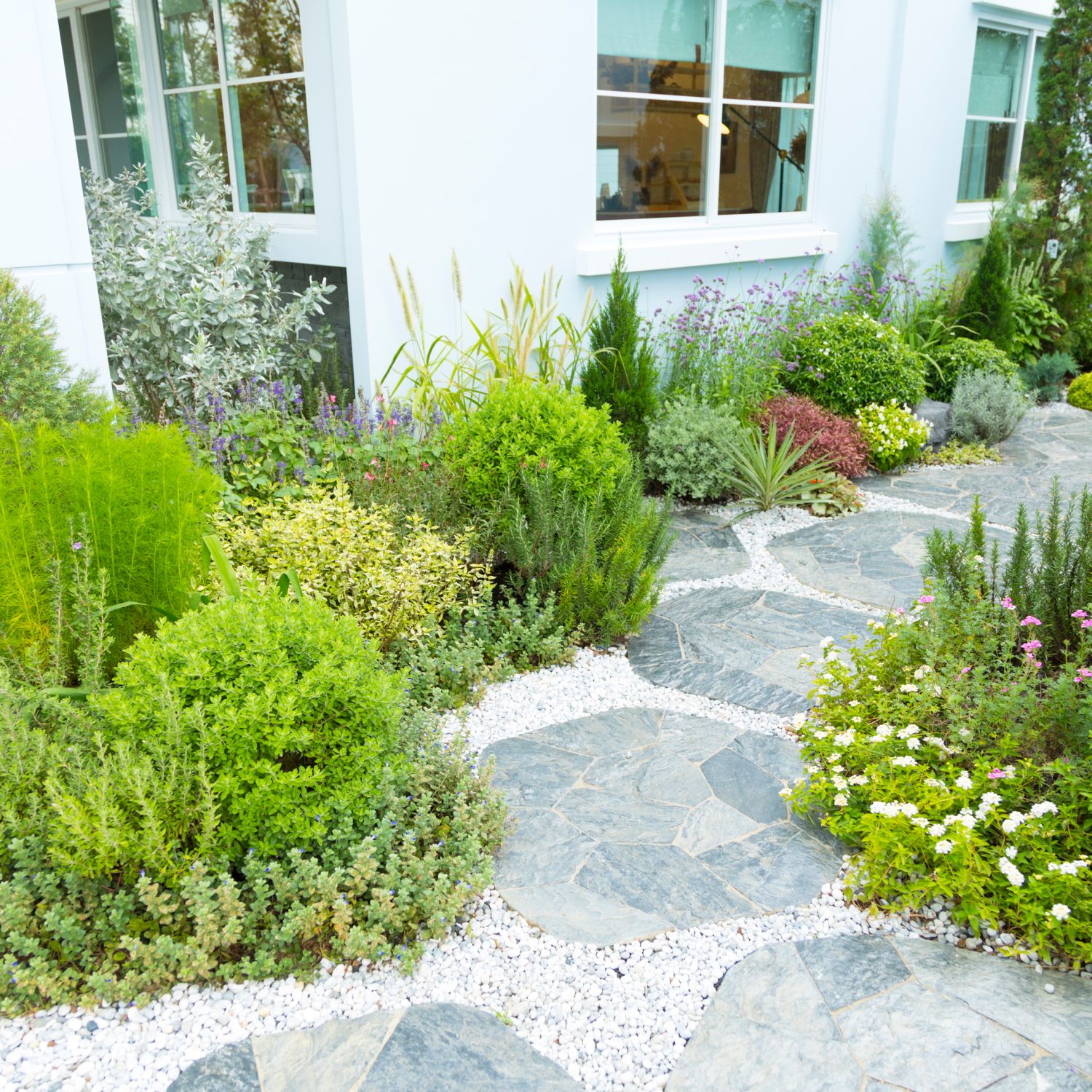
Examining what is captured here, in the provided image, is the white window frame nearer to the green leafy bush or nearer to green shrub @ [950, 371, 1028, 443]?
the green leafy bush

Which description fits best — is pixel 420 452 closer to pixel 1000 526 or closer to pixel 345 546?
pixel 345 546

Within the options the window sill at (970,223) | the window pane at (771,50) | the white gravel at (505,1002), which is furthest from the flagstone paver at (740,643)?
the window sill at (970,223)

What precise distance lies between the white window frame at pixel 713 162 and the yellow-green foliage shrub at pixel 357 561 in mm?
3316

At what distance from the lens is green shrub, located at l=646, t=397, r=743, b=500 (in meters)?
5.66

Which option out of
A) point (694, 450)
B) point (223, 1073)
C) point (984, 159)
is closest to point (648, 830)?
point (223, 1073)

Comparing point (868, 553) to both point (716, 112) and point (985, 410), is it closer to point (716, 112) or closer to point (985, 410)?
point (985, 410)

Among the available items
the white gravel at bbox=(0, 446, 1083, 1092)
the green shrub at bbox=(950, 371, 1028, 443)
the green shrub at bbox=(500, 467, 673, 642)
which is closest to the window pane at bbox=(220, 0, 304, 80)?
the green shrub at bbox=(500, 467, 673, 642)

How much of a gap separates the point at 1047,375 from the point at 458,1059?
28.9 ft

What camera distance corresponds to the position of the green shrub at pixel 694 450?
18.6 ft

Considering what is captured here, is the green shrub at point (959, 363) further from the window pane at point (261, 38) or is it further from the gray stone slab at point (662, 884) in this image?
the gray stone slab at point (662, 884)

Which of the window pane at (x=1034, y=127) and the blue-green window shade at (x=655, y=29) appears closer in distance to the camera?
the blue-green window shade at (x=655, y=29)

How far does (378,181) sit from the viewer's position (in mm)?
4926

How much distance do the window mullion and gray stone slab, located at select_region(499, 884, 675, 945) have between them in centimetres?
581

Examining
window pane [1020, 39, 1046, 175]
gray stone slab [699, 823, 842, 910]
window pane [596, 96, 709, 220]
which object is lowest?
gray stone slab [699, 823, 842, 910]
